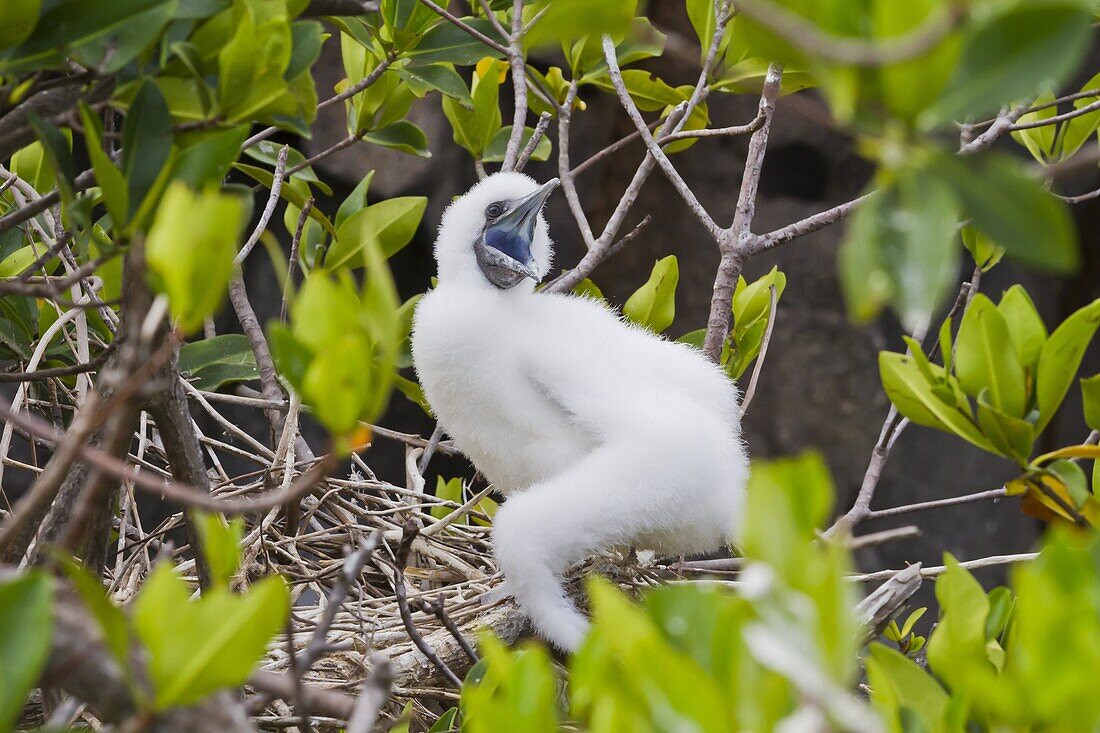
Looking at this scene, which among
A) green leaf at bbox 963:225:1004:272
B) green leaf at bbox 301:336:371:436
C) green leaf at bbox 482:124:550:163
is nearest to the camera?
green leaf at bbox 301:336:371:436

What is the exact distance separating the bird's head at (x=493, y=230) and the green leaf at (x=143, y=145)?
2.30 feet

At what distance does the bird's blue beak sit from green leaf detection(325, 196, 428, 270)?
117 mm

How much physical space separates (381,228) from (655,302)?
44cm

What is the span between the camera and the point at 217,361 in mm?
1601

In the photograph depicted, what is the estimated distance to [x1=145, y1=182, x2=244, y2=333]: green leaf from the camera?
51 cm

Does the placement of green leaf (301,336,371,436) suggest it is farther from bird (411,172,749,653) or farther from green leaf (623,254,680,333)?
green leaf (623,254,680,333)

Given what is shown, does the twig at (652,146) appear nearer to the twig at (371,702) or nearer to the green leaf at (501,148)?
the green leaf at (501,148)

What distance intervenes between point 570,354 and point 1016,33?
0.91 m

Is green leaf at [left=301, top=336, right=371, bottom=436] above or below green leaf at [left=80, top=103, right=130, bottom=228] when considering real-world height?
below

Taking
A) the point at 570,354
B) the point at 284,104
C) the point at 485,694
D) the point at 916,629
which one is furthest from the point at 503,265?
the point at 916,629

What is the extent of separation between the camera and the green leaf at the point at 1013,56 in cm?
44

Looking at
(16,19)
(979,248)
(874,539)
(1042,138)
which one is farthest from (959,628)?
(1042,138)

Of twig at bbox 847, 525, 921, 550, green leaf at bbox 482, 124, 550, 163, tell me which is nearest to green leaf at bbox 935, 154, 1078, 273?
twig at bbox 847, 525, 921, 550

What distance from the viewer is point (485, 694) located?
575 millimetres
